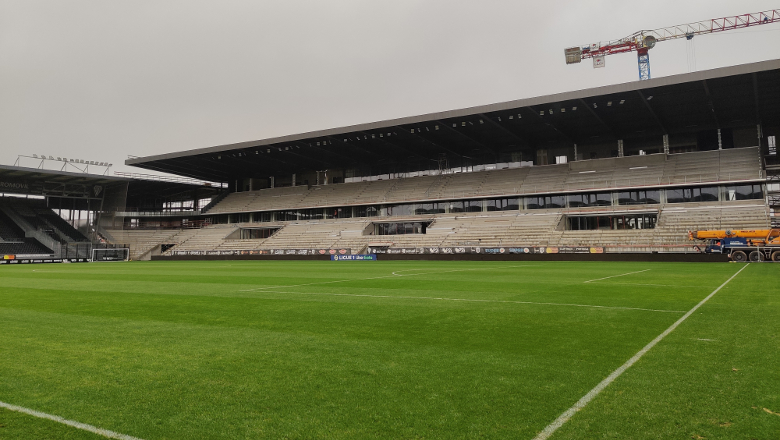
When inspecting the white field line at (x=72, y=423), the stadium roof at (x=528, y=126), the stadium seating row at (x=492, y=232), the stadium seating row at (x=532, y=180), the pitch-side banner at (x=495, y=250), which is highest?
the stadium roof at (x=528, y=126)

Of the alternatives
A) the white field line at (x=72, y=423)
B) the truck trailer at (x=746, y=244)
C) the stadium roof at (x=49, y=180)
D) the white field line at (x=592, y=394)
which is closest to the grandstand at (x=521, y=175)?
the truck trailer at (x=746, y=244)

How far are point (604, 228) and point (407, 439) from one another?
4805 centimetres

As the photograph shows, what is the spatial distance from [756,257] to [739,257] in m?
1.13

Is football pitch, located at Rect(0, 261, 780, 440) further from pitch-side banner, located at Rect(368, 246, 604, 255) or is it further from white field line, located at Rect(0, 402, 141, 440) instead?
pitch-side banner, located at Rect(368, 246, 604, 255)

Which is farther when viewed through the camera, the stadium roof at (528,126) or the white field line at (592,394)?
the stadium roof at (528,126)

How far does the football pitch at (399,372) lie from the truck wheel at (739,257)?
25.8 meters

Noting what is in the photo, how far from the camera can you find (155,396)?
4.41 meters

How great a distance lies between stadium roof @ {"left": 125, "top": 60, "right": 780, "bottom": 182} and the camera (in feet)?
124

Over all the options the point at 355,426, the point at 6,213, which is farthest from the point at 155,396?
the point at 6,213

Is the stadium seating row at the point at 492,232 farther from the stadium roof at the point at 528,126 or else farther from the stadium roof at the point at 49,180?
the stadium roof at the point at 528,126

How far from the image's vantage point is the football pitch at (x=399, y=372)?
3682 mm

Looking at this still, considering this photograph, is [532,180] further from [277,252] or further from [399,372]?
[399,372]

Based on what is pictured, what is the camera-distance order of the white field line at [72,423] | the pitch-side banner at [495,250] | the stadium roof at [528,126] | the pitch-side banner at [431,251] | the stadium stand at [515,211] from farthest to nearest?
the stadium stand at [515,211] < the pitch-side banner at [431,251] < the pitch-side banner at [495,250] < the stadium roof at [528,126] < the white field line at [72,423]

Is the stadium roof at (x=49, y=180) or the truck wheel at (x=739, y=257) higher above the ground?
the stadium roof at (x=49, y=180)
